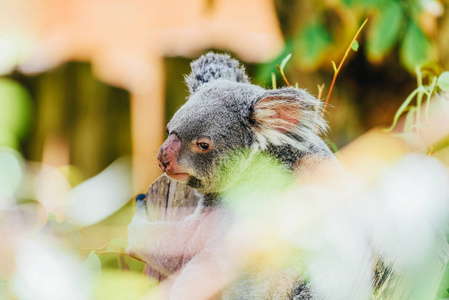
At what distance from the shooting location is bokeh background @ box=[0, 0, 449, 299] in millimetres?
2906

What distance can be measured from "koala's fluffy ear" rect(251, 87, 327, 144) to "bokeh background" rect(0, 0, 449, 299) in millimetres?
1626

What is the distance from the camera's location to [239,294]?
1192 millimetres

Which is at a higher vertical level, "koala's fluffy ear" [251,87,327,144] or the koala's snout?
"koala's fluffy ear" [251,87,327,144]

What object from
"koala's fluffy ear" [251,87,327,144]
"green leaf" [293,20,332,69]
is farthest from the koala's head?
"green leaf" [293,20,332,69]

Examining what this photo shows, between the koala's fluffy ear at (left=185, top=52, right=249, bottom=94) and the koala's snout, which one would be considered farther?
the koala's fluffy ear at (left=185, top=52, right=249, bottom=94)

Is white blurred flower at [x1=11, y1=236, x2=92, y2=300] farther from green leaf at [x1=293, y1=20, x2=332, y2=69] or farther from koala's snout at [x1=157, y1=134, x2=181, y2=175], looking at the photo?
green leaf at [x1=293, y1=20, x2=332, y2=69]

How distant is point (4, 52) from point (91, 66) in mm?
2133

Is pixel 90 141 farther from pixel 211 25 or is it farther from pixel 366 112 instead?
pixel 366 112

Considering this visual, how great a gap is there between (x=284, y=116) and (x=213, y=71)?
393 millimetres

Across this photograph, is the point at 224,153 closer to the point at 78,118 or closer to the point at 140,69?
the point at 140,69

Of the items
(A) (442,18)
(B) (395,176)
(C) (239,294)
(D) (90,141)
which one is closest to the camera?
(C) (239,294)

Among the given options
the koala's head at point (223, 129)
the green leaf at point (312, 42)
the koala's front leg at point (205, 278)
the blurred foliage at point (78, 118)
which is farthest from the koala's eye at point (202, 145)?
the blurred foliage at point (78, 118)

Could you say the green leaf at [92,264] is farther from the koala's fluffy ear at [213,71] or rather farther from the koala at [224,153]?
the koala's fluffy ear at [213,71]

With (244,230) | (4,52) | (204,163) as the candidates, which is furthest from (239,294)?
(4,52)
